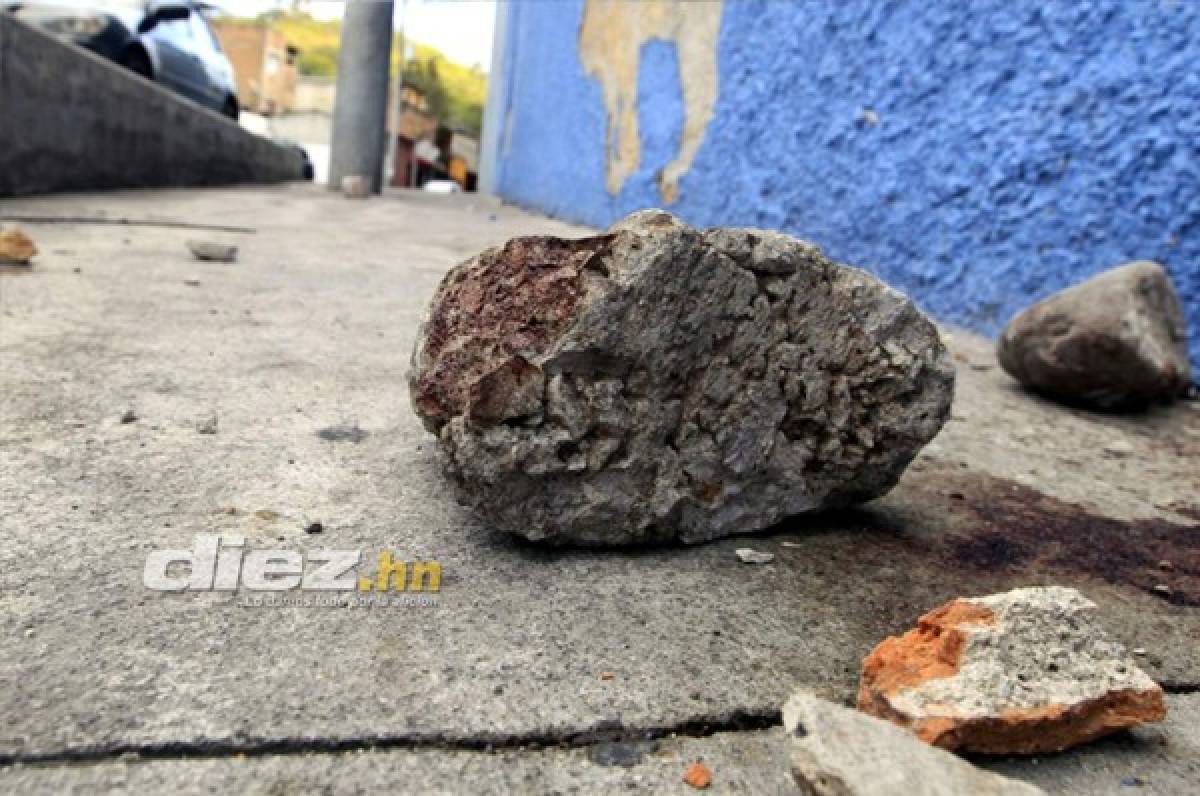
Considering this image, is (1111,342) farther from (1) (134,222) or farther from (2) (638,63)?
(1) (134,222)

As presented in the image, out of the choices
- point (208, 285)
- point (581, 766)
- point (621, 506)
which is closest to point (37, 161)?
point (208, 285)

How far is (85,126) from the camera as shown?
549 centimetres

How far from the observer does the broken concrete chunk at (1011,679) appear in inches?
39.2

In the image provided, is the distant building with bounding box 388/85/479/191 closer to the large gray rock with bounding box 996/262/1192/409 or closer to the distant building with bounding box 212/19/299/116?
the distant building with bounding box 212/19/299/116

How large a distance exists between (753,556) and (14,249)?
8.76 feet

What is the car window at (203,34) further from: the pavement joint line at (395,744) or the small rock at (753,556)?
the pavement joint line at (395,744)

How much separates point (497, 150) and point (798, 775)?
1034 centimetres

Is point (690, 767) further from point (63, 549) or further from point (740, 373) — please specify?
point (63, 549)

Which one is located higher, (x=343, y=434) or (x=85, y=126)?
(x=85, y=126)

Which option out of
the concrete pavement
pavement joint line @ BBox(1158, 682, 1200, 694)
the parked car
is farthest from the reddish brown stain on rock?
the parked car

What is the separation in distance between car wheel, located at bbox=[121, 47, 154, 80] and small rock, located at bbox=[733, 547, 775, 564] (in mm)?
7439

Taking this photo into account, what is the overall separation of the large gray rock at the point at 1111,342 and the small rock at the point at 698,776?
6.53 feet

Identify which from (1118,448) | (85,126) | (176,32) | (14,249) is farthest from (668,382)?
(176,32)

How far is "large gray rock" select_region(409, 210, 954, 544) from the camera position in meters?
1.36
